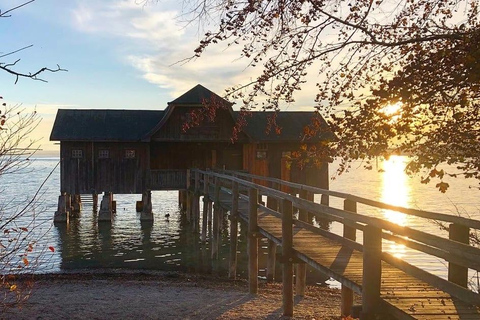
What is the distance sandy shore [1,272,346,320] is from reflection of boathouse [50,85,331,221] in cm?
1247

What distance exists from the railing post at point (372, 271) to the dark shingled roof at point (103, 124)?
2288 centimetres

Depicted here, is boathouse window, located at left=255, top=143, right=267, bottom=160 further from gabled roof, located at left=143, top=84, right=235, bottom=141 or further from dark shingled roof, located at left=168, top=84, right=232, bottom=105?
dark shingled roof, located at left=168, top=84, right=232, bottom=105

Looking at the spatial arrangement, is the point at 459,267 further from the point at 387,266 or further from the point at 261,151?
the point at 261,151

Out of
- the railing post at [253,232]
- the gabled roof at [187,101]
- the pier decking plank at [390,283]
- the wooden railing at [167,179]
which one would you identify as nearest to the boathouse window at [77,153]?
the gabled roof at [187,101]

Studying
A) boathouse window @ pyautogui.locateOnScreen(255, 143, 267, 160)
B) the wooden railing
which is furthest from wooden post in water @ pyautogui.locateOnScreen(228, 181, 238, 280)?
boathouse window @ pyautogui.locateOnScreen(255, 143, 267, 160)

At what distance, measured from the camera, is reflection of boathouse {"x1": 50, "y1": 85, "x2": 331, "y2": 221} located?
27.4 m

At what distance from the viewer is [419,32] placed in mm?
6672

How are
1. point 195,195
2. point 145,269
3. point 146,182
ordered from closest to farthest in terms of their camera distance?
1. point 145,269
2. point 195,195
3. point 146,182

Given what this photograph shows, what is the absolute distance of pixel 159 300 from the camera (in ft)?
40.1

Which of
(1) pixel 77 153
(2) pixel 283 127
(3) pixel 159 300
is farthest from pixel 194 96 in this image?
(3) pixel 159 300

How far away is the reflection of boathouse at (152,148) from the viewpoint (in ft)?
89.9

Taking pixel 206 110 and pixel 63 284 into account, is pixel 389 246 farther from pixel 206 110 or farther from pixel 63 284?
pixel 206 110

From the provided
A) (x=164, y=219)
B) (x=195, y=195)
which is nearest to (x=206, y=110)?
(x=195, y=195)

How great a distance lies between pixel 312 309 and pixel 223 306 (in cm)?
204
